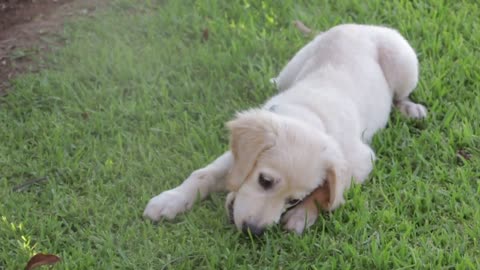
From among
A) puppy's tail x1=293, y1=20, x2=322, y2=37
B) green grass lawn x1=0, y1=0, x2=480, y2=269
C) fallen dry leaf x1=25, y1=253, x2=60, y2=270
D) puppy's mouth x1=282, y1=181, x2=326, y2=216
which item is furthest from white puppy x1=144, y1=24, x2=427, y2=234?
puppy's tail x1=293, y1=20, x2=322, y2=37

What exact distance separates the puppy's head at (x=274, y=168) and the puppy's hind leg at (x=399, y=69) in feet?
4.45

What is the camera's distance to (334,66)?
17.5ft

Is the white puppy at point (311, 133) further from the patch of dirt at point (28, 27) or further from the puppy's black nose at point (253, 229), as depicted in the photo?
the patch of dirt at point (28, 27)

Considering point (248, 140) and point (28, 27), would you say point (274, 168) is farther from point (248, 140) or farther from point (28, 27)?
point (28, 27)

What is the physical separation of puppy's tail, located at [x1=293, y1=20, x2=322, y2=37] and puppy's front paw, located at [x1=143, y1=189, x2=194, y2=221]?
2222 millimetres

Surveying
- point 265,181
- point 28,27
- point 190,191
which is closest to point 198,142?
point 190,191

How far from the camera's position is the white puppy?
425 cm

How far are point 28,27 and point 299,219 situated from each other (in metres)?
3.03

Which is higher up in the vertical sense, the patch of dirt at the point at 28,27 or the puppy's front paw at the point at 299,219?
the patch of dirt at the point at 28,27

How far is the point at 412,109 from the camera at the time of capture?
5.52 m

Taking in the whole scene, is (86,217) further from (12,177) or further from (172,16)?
(172,16)

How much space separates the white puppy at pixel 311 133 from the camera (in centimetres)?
425

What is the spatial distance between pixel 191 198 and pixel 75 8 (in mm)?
2710

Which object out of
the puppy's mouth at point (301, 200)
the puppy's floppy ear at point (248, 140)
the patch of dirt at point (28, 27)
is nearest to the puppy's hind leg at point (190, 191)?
the puppy's floppy ear at point (248, 140)
